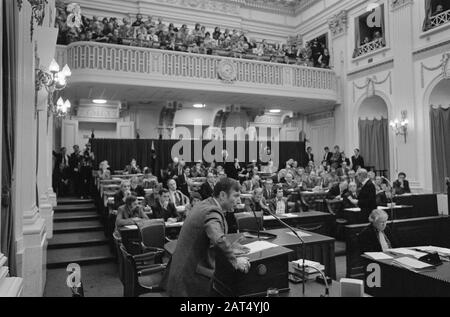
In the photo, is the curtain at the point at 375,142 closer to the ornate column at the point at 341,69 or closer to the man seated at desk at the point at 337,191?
the ornate column at the point at 341,69

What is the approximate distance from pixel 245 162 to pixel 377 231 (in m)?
11.2

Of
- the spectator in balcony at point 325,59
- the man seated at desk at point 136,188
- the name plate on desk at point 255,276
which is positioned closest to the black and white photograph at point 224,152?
the name plate on desk at point 255,276

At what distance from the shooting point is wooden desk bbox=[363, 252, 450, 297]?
295cm

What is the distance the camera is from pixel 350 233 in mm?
5254

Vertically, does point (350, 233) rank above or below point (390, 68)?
below

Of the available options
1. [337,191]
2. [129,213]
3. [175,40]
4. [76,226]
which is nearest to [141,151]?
[175,40]

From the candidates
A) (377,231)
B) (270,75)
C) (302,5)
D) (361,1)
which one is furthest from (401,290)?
(302,5)

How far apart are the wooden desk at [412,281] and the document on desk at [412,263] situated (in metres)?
0.04

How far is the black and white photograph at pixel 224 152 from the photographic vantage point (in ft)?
8.52

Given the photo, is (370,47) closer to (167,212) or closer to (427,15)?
(427,15)

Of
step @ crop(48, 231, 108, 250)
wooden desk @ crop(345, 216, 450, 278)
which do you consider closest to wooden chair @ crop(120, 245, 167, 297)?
wooden desk @ crop(345, 216, 450, 278)

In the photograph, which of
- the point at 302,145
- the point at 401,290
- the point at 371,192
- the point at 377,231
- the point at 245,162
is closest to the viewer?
the point at 401,290

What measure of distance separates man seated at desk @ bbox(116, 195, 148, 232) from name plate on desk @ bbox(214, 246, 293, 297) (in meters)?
3.85
